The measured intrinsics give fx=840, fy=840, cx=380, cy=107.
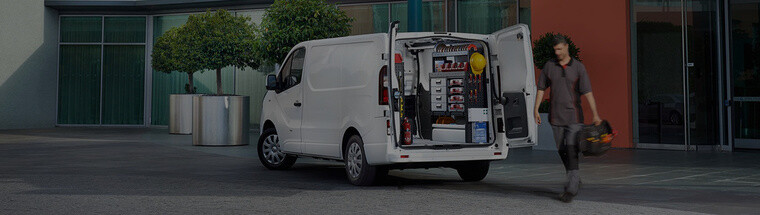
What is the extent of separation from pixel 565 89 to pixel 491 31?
38.0 feet

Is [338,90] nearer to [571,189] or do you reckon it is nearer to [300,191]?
[300,191]

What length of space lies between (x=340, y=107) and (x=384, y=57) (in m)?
1.04

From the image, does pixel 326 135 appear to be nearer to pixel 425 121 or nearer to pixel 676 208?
pixel 425 121

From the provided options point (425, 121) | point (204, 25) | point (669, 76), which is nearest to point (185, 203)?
point (425, 121)

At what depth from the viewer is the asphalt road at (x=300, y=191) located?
24.2 feet

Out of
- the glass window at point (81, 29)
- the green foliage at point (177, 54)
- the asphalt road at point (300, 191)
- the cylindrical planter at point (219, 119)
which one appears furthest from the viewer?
the glass window at point (81, 29)

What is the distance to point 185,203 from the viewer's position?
772cm

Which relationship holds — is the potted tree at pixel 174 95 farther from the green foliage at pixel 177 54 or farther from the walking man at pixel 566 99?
the walking man at pixel 566 99

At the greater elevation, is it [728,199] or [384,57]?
[384,57]

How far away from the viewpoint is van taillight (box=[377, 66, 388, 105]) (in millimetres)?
8938

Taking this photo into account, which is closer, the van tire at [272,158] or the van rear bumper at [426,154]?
the van rear bumper at [426,154]

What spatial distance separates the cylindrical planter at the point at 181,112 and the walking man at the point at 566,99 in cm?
1520

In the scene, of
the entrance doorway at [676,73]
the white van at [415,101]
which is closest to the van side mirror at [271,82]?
the white van at [415,101]

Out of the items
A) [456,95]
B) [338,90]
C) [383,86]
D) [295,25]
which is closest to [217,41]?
[295,25]
